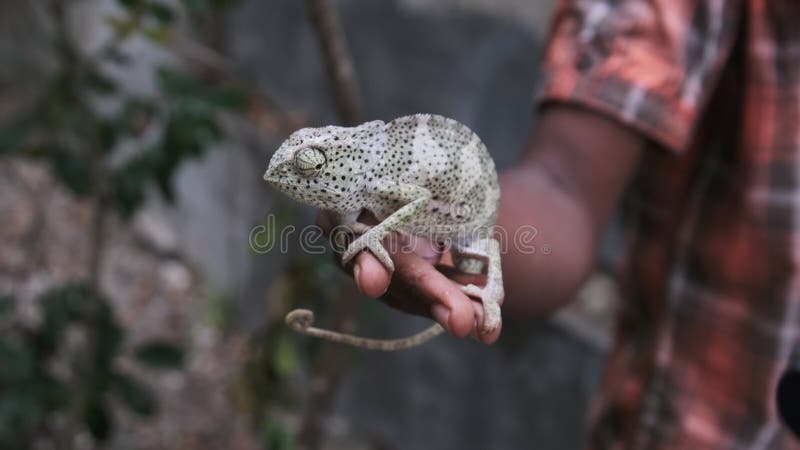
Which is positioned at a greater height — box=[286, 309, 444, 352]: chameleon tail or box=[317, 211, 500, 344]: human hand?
box=[317, 211, 500, 344]: human hand

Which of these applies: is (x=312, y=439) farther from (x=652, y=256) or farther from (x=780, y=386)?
(x=780, y=386)

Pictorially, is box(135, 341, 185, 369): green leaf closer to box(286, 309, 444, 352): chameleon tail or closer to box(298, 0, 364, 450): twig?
box(298, 0, 364, 450): twig

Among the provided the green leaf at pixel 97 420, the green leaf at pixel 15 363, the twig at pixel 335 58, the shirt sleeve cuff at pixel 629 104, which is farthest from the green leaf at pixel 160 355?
the shirt sleeve cuff at pixel 629 104

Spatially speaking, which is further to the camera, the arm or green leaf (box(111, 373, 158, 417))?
green leaf (box(111, 373, 158, 417))

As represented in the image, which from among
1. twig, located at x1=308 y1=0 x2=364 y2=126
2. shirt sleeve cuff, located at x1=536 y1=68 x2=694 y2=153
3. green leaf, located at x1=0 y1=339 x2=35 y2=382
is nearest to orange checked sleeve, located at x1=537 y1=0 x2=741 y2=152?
shirt sleeve cuff, located at x1=536 y1=68 x2=694 y2=153

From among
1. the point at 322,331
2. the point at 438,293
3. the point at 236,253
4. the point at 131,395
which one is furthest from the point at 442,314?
the point at 236,253

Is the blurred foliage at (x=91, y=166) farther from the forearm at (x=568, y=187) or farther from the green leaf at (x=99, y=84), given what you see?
the forearm at (x=568, y=187)

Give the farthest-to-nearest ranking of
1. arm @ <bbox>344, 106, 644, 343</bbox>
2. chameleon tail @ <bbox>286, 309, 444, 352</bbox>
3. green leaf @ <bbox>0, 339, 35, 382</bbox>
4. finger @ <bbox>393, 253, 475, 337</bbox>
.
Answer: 1. green leaf @ <bbox>0, 339, 35, 382</bbox>
2. arm @ <bbox>344, 106, 644, 343</bbox>
3. chameleon tail @ <bbox>286, 309, 444, 352</bbox>
4. finger @ <bbox>393, 253, 475, 337</bbox>
